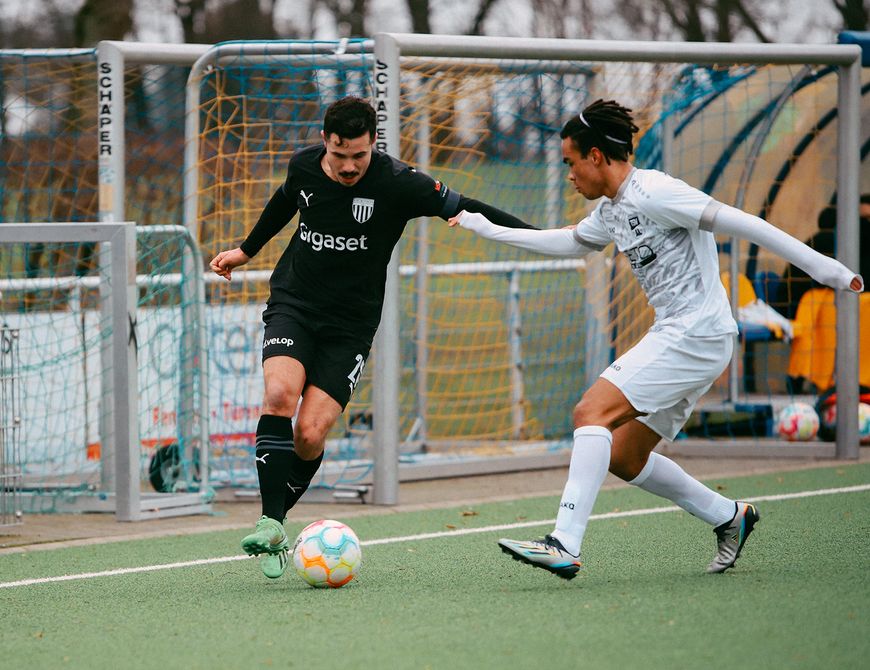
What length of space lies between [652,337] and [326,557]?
1.62 meters

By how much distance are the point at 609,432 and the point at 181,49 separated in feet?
15.7

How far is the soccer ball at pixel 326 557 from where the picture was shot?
221 inches

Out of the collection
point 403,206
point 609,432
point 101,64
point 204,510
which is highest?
point 101,64

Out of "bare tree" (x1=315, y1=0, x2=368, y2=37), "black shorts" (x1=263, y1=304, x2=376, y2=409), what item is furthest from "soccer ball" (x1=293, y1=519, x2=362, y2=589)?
"bare tree" (x1=315, y1=0, x2=368, y2=37)

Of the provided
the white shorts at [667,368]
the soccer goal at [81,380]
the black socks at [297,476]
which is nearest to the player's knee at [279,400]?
the black socks at [297,476]

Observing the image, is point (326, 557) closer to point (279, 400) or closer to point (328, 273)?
point (279, 400)

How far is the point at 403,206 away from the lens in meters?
6.29

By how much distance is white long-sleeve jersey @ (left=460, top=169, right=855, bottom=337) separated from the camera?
5363 mm

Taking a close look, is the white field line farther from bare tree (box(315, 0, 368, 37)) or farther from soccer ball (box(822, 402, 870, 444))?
bare tree (box(315, 0, 368, 37))

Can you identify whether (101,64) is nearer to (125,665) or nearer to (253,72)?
(253,72)

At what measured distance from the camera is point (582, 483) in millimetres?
5410

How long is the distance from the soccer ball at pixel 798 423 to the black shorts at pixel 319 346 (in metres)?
5.49

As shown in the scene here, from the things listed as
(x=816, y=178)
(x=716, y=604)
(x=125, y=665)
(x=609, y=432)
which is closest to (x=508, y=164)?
(x=816, y=178)

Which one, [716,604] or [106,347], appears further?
[106,347]
